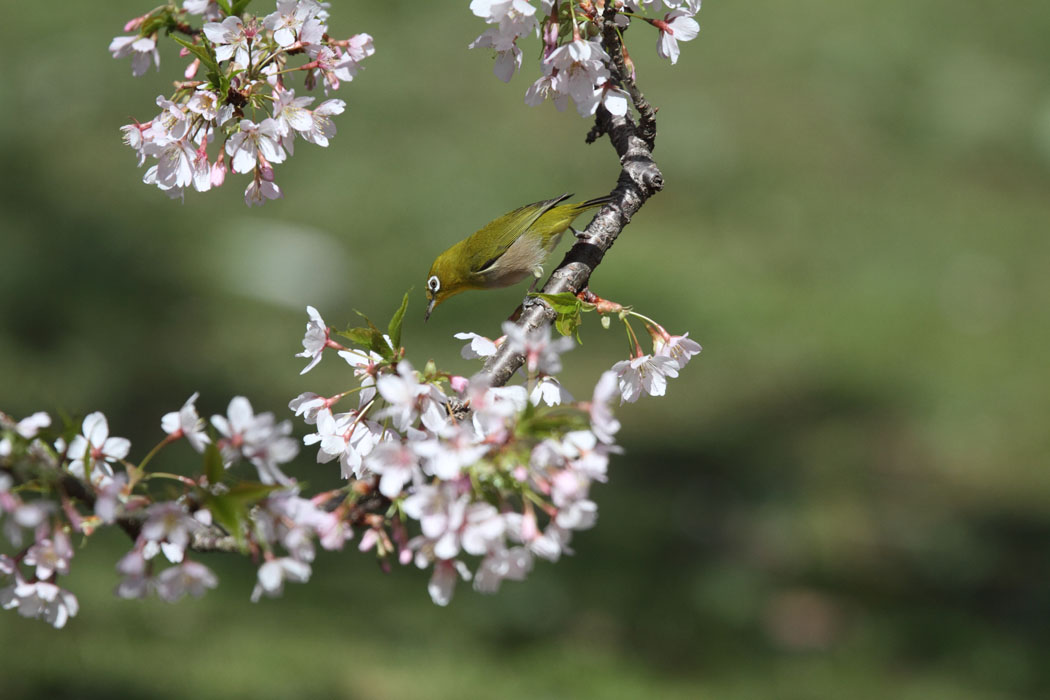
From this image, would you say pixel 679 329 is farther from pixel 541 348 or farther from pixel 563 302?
pixel 541 348

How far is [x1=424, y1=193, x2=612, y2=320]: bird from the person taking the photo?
9.50 ft

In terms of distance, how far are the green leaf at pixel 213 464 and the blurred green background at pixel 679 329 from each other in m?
2.66

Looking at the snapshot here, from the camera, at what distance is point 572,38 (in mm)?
1644

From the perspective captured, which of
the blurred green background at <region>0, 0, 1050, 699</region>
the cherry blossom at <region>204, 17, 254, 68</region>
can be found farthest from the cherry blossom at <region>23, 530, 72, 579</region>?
the blurred green background at <region>0, 0, 1050, 699</region>

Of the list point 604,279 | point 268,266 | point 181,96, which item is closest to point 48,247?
point 268,266

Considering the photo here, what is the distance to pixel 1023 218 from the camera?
672 cm

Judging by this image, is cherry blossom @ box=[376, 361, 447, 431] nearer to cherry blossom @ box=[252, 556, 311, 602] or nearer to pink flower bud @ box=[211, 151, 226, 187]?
cherry blossom @ box=[252, 556, 311, 602]

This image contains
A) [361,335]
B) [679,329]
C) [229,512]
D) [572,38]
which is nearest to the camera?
[229,512]

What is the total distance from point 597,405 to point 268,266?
206 inches

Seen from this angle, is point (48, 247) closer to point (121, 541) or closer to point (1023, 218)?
point (121, 541)

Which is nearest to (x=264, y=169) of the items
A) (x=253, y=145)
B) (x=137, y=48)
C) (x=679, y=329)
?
(x=253, y=145)

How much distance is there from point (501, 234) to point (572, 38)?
4.20 ft

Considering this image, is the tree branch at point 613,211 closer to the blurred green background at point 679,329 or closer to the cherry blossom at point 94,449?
the cherry blossom at point 94,449

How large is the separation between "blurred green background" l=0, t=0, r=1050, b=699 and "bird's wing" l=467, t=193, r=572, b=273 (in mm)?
1667
